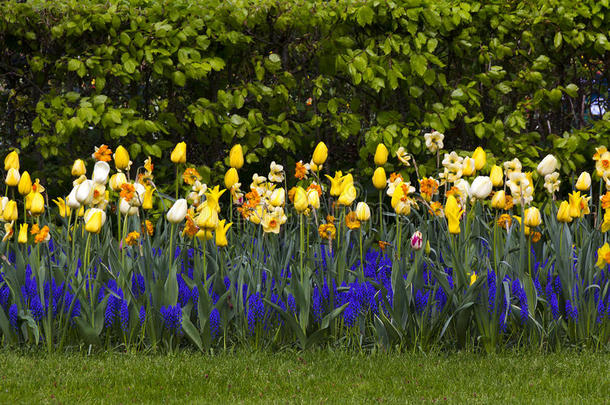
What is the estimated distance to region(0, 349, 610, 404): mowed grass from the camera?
3.23m

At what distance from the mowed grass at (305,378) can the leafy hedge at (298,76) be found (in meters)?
2.18

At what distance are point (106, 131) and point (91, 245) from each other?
1.50 metres

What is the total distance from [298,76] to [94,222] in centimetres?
277

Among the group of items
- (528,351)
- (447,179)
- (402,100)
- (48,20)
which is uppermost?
(48,20)

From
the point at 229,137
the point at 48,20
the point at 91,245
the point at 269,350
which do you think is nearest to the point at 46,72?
the point at 48,20

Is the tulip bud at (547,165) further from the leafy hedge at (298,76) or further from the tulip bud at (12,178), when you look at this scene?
the tulip bud at (12,178)

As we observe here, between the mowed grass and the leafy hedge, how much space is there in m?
2.18

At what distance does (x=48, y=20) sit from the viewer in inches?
221

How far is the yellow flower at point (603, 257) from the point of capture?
12.1 ft

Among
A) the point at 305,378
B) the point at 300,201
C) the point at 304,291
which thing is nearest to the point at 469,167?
the point at 300,201

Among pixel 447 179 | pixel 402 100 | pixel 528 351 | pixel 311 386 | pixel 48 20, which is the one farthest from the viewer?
pixel 402 100

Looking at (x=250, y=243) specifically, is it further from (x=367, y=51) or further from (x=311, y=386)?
(x=367, y=51)

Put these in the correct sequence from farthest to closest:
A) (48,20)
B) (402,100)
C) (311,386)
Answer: (402,100)
(48,20)
(311,386)

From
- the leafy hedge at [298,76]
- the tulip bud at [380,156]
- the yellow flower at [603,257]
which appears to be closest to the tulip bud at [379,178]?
the tulip bud at [380,156]
